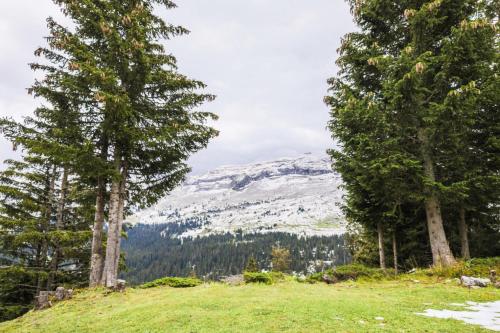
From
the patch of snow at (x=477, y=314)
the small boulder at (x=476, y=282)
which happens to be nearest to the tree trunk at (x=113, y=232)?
the patch of snow at (x=477, y=314)

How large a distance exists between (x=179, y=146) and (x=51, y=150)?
200 inches

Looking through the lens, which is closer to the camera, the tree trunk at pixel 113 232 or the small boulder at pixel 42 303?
the small boulder at pixel 42 303

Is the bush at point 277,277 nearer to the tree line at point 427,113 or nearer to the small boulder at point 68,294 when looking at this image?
the tree line at point 427,113

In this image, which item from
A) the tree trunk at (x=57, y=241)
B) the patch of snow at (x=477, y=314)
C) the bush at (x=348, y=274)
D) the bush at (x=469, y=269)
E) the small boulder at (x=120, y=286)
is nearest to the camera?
the patch of snow at (x=477, y=314)

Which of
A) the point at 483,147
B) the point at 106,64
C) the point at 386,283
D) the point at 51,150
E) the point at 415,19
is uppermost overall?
the point at 415,19

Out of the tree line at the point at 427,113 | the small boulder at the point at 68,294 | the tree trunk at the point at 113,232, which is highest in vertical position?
the tree line at the point at 427,113

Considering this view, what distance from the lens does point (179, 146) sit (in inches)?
563

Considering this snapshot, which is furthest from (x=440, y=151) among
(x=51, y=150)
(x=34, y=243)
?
(x=34, y=243)

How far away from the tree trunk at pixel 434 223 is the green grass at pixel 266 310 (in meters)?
2.03

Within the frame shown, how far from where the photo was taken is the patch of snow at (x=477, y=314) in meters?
5.94

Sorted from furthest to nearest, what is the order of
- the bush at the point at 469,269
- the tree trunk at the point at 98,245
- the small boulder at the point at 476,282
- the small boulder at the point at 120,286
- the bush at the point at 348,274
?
the tree trunk at the point at 98,245
the bush at the point at 348,274
the small boulder at the point at 120,286
the bush at the point at 469,269
the small boulder at the point at 476,282

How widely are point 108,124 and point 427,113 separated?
13.3 meters

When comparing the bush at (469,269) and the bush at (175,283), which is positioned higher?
the bush at (469,269)

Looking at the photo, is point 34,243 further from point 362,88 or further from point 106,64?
point 362,88
